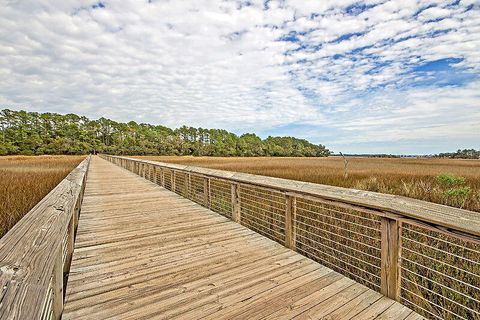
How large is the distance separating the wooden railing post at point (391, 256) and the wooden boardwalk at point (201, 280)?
98 millimetres

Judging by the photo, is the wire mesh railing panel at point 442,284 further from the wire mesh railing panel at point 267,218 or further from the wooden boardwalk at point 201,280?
the wire mesh railing panel at point 267,218

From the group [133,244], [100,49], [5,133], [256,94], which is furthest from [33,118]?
[133,244]

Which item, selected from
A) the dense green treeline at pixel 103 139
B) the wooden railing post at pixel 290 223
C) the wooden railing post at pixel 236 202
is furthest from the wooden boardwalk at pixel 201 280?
the dense green treeline at pixel 103 139

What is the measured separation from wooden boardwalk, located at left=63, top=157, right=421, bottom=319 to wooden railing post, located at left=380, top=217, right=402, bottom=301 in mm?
98

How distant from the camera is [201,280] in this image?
237 cm

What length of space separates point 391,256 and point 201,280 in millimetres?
1715

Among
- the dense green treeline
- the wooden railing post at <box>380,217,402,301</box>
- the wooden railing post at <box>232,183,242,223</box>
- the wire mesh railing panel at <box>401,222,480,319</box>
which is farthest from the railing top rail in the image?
the dense green treeline

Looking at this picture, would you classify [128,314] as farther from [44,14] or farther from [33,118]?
[33,118]

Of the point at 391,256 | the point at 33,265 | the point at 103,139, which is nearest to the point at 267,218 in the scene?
the point at 391,256

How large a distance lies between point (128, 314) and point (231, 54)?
14285mm

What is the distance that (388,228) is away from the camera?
208 cm

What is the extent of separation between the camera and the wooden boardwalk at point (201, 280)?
1909mm

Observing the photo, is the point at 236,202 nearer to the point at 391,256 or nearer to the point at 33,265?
the point at 391,256

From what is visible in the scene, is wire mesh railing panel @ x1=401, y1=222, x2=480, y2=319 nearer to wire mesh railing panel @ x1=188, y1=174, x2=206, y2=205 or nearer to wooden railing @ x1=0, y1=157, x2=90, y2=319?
wooden railing @ x1=0, y1=157, x2=90, y2=319
